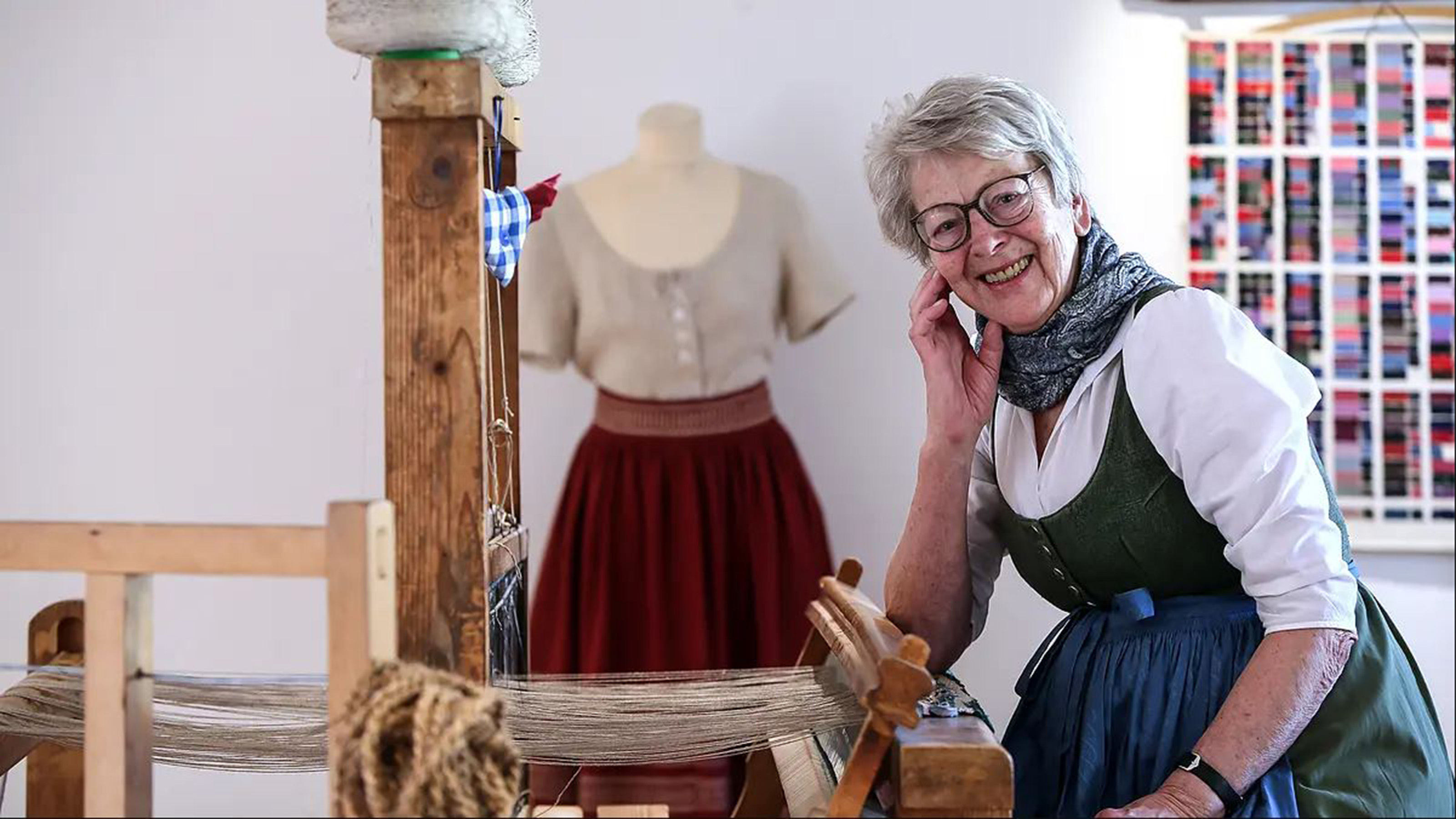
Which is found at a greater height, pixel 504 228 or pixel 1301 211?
pixel 1301 211

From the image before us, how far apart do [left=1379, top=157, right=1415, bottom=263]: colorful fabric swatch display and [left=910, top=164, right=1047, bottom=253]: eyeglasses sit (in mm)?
1886

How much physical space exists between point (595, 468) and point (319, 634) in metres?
0.88

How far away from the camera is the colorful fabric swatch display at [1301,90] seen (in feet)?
9.93

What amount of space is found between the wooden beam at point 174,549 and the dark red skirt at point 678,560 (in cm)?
164

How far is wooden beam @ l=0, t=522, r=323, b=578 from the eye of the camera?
1076mm

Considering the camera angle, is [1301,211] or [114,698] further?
[1301,211]

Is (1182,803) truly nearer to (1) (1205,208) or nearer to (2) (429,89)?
(2) (429,89)

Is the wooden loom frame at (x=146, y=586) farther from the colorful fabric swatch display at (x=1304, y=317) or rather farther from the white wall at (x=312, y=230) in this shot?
the colorful fabric swatch display at (x=1304, y=317)

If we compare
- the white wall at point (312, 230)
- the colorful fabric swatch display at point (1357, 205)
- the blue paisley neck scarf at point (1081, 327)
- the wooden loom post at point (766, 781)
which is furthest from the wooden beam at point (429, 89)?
the colorful fabric swatch display at point (1357, 205)

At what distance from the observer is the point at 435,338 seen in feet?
4.10

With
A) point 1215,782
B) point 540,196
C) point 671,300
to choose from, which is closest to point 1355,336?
point 671,300

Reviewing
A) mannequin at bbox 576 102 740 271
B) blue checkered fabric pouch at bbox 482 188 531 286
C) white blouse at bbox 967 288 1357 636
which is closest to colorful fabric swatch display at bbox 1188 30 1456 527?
mannequin at bbox 576 102 740 271

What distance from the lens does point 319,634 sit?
3.06 m

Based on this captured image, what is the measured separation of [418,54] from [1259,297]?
7.80 feet
